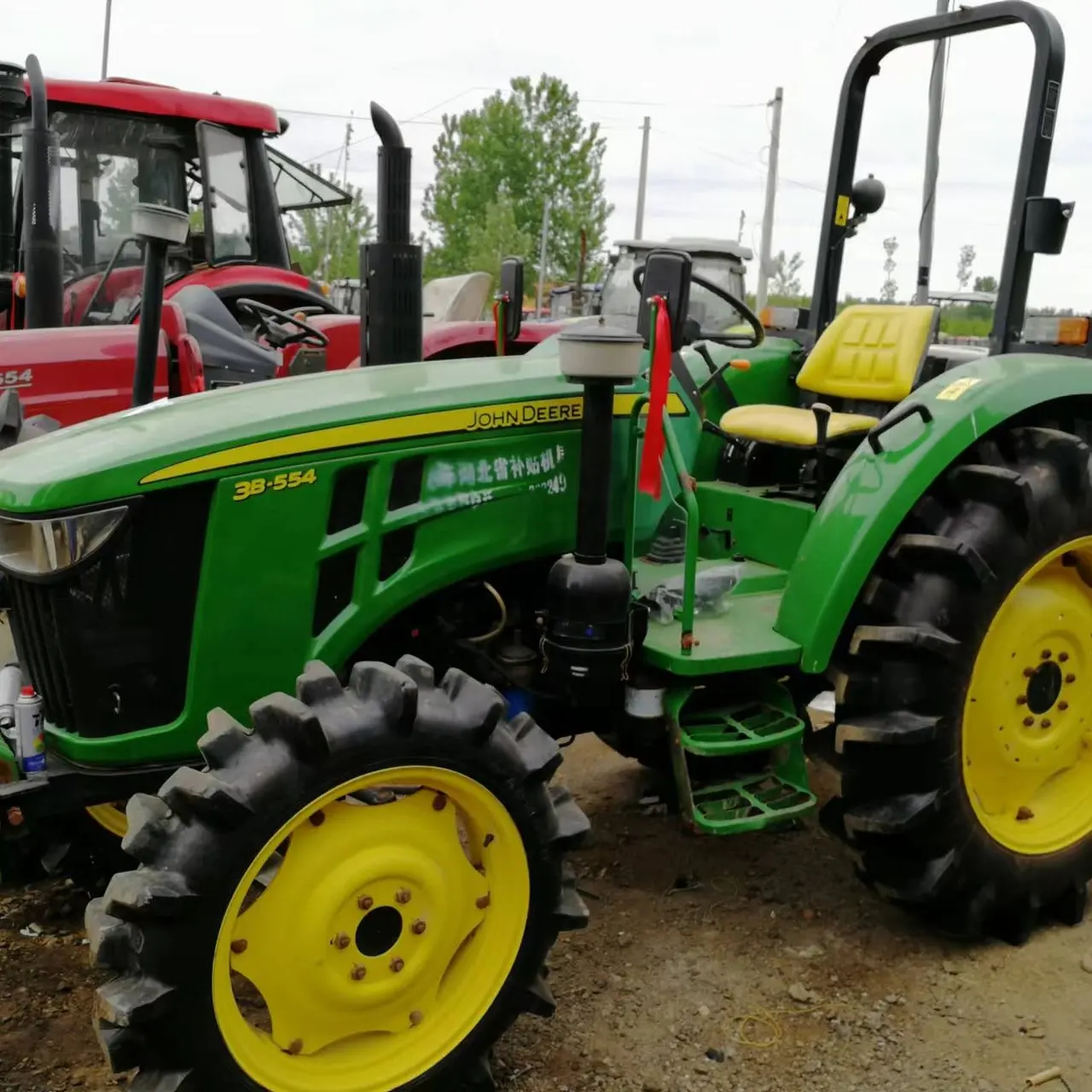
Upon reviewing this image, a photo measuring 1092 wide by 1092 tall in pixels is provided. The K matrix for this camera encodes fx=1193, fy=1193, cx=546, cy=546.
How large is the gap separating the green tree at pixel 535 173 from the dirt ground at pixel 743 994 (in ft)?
76.3

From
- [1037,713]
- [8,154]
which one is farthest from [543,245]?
[1037,713]

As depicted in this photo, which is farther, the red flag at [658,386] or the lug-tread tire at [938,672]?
the lug-tread tire at [938,672]

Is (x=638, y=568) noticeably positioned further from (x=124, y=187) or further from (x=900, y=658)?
(x=124, y=187)

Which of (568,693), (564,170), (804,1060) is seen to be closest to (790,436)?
(568,693)

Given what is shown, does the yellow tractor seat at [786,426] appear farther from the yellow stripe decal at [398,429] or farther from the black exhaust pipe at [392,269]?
the black exhaust pipe at [392,269]

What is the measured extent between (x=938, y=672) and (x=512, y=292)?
1.58m

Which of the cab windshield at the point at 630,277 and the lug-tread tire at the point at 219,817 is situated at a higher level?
the cab windshield at the point at 630,277

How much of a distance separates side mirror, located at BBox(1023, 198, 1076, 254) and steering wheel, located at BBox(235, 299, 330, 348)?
3002 millimetres

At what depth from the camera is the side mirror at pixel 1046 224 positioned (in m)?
2.96

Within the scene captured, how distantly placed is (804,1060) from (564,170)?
981 inches

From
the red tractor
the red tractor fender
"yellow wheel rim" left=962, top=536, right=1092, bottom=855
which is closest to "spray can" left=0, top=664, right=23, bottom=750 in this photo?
"yellow wheel rim" left=962, top=536, right=1092, bottom=855

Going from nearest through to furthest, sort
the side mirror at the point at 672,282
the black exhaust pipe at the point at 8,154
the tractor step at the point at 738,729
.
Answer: the side mirror at the point at 672,282 → the tractor step at the point at 738,729 → the black exhaust pipe at the point at 8,154

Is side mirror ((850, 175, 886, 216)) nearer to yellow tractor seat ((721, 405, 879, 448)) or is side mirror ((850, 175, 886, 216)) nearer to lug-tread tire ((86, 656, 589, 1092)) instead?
yellow tractor seat ((721, 405, 879, 448))

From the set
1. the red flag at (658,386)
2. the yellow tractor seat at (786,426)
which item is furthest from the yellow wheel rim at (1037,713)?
the red flag at (658,386)
